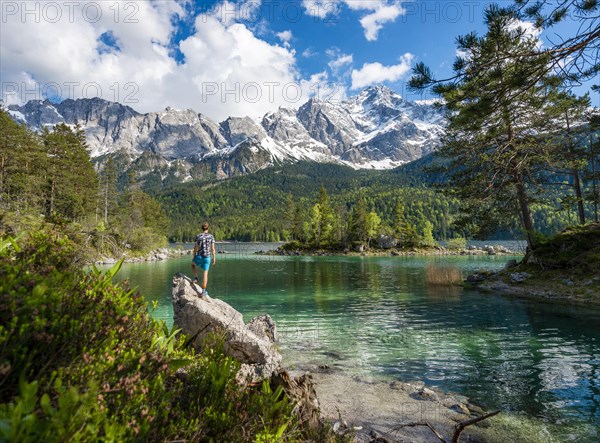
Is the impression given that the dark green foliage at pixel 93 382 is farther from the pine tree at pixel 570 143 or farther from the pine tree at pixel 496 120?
the pine tree at pixel 570 143

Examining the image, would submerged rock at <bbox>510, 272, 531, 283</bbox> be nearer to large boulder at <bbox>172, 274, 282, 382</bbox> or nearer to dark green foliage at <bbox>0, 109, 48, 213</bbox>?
large boulder at <bbox>172, 274, 282, 382</bbox>

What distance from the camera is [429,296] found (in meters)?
25.0

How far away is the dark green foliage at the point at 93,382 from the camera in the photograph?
2.18m

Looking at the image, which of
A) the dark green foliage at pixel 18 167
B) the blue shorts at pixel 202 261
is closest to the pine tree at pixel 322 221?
the dark green foliage at pixel 18 167

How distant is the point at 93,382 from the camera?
7.57ft

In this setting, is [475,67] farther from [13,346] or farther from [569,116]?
[569,116]

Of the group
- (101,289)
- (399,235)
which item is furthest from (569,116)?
(399,235)

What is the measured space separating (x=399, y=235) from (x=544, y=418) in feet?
319

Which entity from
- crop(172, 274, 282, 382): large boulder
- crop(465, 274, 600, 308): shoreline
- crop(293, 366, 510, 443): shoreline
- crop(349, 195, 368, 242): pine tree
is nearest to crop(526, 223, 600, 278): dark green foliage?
crop(465, 274, 600, 308): shoreline

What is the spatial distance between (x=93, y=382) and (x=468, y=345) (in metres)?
14.0

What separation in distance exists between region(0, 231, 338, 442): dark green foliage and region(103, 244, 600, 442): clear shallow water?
6932 millimetres

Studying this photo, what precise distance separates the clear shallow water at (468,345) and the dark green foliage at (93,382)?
6932 millimetres

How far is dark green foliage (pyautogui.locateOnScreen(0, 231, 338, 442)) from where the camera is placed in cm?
218

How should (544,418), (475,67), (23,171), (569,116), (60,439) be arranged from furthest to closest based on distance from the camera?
1. (23,171)
2. (569,116)
3. (475,67)
4. (544,418)
5. (60,439)
